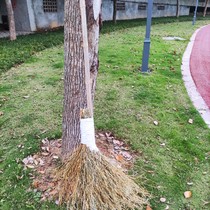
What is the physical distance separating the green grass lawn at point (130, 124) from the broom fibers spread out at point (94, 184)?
0.37 metres

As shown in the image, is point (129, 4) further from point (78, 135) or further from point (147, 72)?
point (78, 135)

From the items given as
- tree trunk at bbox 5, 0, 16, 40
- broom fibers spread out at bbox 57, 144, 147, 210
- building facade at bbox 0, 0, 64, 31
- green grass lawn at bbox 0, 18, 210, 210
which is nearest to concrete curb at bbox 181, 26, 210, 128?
green grass lawn at bbox 0, 18, 210, 210

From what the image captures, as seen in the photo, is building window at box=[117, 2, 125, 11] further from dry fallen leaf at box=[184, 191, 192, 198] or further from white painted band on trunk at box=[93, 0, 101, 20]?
dry fallen leaf at box=[184, 191, 192, 198]

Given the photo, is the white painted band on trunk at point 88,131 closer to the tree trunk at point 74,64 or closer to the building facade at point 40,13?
the tree trunk at point 74,64

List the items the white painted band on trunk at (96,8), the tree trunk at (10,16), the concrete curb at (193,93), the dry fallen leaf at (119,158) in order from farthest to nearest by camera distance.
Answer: the tree trunk at (10,16) → the concrete curb at (193,93) → the dry fallen leaf at (119,158) → the white painted band on trunk at (96,8)

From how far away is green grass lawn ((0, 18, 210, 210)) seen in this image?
293 cm

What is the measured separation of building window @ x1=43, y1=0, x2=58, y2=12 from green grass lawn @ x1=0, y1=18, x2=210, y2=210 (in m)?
7.27

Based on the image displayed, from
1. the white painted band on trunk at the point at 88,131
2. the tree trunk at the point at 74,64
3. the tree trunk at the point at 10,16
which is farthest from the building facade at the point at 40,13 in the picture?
the white painted band on trunk at the point at 88,131

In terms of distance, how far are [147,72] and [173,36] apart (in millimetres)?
6911

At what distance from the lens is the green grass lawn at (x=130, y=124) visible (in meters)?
2.93

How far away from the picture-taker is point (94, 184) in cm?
235

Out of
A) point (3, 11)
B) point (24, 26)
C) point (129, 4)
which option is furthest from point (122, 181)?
point (129, 4)

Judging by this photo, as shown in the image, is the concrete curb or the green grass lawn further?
the concrete curb

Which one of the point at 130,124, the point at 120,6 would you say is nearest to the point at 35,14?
the point at 120,6
